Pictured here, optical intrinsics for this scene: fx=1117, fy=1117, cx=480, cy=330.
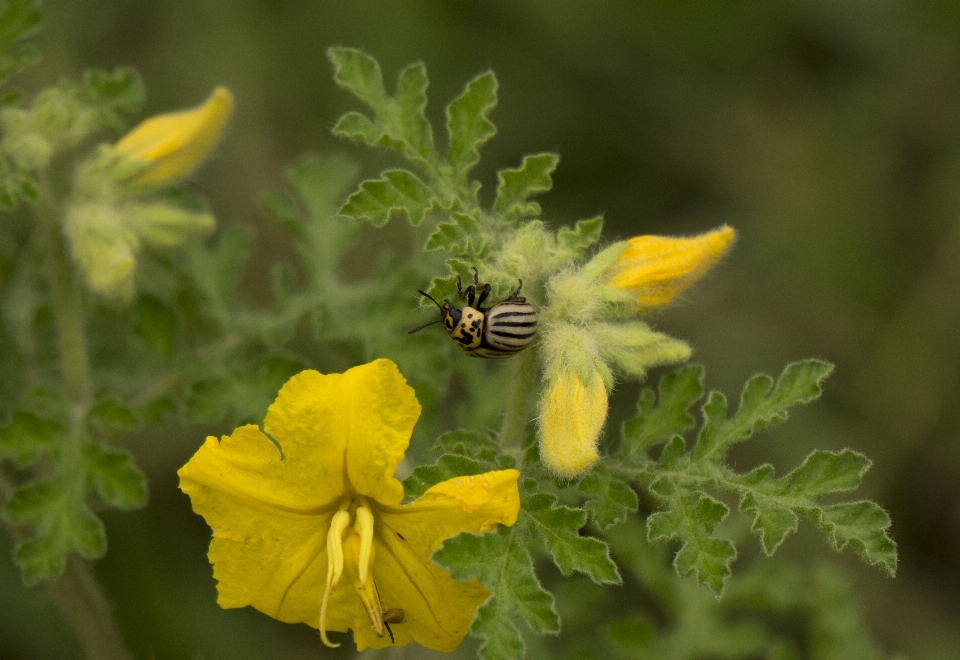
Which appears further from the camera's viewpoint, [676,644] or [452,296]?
[676,644]

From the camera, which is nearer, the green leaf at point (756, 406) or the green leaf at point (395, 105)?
the green leaf at point (756, 406)

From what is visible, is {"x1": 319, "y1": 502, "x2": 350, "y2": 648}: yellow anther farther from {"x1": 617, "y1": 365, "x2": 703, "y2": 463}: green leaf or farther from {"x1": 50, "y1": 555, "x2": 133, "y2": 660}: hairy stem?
{"x1": 50, "y1": 555, "x2": 133, "y2": 660}: hairy stem

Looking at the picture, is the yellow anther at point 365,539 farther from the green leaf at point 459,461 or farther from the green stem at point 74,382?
the green stem at point 74,382

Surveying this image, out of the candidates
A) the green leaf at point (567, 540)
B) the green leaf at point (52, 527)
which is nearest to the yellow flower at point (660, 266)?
the green leaf at point (567, 540)

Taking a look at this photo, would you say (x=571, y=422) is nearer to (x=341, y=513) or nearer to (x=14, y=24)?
(x=341, y=513)

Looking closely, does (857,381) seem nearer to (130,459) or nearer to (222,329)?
(222,329)

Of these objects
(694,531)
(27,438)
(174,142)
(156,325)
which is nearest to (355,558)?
(694,531)

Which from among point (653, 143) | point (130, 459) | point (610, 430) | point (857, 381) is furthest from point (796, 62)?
point (130, 459)
